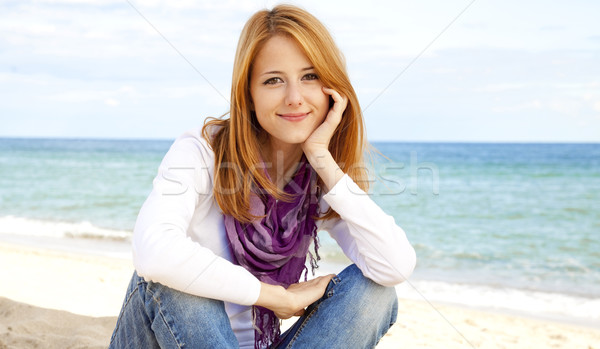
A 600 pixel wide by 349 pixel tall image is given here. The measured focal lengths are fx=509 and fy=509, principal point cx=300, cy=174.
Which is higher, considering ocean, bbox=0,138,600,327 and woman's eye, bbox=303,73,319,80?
woman's eye, bbox=303,73,319,80

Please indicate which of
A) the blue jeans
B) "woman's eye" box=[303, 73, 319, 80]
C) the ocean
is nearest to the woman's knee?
the blue jeans

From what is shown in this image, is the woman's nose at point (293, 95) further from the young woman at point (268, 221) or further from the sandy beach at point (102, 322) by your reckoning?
the sandy beach at point (102, 322)

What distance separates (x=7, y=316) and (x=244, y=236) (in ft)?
7.98

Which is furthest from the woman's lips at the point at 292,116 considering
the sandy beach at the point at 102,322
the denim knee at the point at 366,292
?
the sandy beach at the point at 102,322

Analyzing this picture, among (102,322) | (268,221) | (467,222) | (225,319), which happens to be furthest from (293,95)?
(467,222)

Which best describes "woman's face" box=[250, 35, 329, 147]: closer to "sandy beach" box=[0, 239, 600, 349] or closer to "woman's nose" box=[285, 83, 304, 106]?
"woman's nose" box=[285, 83, 304, 106]

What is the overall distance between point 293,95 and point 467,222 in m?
9.10

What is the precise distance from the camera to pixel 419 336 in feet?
12.0

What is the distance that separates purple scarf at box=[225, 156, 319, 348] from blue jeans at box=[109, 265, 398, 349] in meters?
0.14

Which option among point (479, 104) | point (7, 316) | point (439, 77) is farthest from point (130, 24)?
point (7, 316)

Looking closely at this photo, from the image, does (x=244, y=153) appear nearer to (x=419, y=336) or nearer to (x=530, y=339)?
(x=419, y=336)

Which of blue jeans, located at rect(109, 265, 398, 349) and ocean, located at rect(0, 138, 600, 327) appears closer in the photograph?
blue jeans, located at rect(109, 265, 398, 349)

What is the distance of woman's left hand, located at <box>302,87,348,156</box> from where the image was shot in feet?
6.67

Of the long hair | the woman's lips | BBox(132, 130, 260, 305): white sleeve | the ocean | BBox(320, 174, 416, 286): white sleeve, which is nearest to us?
BBox(132, 130, 260, 305): white sleeve
